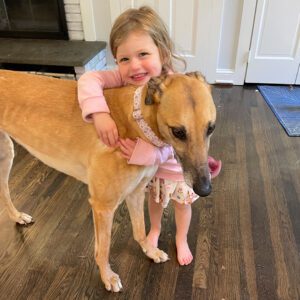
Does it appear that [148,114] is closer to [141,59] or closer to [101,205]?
[141,59]

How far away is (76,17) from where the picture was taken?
2.90m

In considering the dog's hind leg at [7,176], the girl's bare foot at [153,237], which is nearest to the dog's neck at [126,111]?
the dog's hind leg at [7,176]

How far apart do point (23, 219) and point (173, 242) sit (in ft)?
2.48

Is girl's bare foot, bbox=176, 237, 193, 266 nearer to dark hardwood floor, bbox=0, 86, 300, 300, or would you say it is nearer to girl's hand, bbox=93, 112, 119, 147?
dark hardwood floor, bbox=0, 86, 300, 300

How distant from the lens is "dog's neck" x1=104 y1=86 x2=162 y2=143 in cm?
95

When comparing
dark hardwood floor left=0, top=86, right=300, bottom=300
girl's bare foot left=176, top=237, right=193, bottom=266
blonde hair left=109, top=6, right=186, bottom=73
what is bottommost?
dark hardwood floor left=0, top=86, right=300, bottom=300

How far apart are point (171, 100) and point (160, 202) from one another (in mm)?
653

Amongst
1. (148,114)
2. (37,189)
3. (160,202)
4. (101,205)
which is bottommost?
(37,189)

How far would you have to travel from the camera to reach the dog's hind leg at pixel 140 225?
4.37ft

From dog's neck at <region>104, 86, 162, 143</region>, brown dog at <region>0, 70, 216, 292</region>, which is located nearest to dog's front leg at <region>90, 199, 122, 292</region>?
brown dog at <region>0, 70, 216, 292</region>

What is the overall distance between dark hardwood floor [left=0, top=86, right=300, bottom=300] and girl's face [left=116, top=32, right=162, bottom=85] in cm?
83

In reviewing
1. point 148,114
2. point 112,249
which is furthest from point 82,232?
point 148,114

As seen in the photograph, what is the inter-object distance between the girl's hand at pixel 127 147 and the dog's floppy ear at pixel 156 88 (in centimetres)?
17

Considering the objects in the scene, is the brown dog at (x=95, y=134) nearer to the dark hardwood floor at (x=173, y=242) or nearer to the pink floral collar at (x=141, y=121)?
the pink floral collar at (x=141, y=121)
